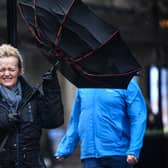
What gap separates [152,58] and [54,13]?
18.8 m

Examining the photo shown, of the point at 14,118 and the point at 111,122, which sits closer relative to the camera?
the point at 14,118

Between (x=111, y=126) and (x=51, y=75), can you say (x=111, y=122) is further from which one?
(x=51, y=75)

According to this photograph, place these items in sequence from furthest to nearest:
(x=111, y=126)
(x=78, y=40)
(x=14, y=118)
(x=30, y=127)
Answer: (x=111, y=126) < (x=78, y=40) < (x=30, y=127) < (x=14, y=118)

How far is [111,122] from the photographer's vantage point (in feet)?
21.9

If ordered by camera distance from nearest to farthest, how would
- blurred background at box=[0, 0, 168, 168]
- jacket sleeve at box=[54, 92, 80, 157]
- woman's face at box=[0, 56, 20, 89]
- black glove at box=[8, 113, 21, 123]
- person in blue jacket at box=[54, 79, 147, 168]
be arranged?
black glove at box=[8, 113, 21, 123] → woman's face at box=[0, 56, 20, 89] → person in blue jacket at box=[54, 79, 147, 168] → jacket sleeve at box=[54, 92, 80, 157] → blurred background at box=[0, 0, 168, 168]

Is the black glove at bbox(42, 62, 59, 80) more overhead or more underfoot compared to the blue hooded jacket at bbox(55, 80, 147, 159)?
more overhead

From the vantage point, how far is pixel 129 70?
5.62 metres

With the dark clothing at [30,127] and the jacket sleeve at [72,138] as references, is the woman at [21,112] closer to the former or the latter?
the dark clothing at [30,127]

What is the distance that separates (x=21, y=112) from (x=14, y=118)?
0.11 meters

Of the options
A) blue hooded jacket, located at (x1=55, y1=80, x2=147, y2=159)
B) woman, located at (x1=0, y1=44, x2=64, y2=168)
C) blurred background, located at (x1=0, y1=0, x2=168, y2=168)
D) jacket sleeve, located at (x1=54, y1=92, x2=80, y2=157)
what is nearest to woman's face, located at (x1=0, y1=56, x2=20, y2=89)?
woman, located at (x1=0, y1=44, x2=64, y2=168)

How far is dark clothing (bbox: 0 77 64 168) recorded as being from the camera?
5.32 m

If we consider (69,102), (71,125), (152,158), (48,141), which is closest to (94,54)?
(71,125)

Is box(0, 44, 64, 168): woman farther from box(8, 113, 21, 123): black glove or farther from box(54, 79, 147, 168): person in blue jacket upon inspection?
box(54, 79, 147, 168): person in blue jacket

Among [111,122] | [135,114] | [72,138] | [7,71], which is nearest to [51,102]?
[7,71]
